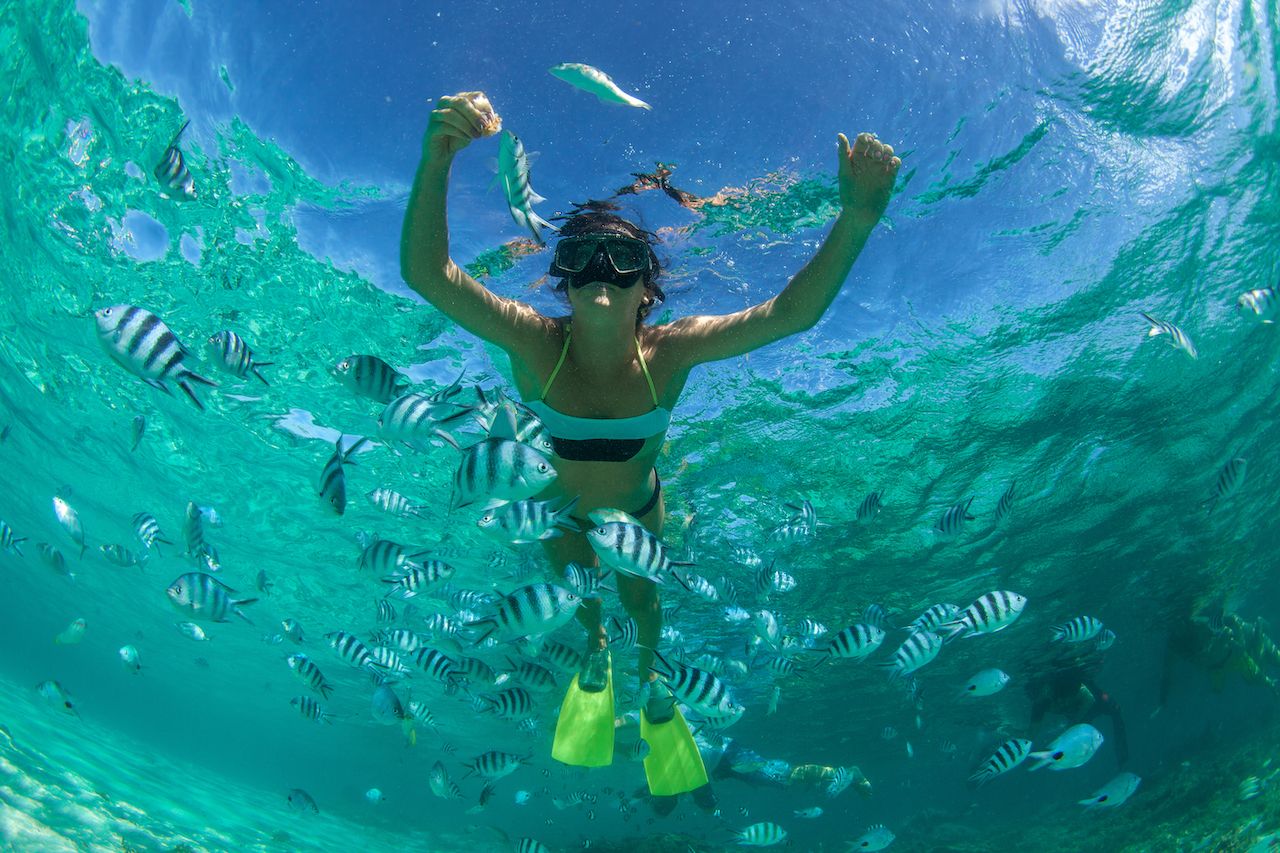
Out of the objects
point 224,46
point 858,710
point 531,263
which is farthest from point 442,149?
point 858,710

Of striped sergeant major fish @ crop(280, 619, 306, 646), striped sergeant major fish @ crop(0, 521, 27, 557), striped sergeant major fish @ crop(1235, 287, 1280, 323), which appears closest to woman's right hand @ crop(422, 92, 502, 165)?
striped sergeant major fish @ crop(1235, 287, 1280, 323)

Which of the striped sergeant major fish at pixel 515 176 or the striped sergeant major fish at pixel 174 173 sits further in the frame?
the striped sergeant major fish at pixel 174 173

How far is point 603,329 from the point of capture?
15.0 feet

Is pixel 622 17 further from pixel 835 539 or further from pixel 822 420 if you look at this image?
pixel 835 539

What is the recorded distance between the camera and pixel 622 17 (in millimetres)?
6809

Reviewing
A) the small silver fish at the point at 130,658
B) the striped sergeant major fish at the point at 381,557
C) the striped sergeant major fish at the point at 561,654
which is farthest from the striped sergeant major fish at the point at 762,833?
the small silver fish at the point at 130,658

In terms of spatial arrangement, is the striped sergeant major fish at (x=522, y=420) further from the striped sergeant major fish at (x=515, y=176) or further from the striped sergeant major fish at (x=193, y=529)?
the striped sergeant major fish at (x=193, y=529)

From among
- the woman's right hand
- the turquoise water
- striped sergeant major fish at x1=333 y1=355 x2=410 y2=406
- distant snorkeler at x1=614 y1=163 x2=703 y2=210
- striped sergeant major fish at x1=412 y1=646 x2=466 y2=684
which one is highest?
the turquoise water

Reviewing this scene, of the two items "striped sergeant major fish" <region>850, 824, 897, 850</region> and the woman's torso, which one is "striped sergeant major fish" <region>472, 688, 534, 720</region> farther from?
"striped sergeant major fish" <region>850, 824, 897, 850</region>

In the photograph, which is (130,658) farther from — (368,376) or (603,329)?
(603,329)

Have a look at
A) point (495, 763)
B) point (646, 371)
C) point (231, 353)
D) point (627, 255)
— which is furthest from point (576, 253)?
point (495, 763)

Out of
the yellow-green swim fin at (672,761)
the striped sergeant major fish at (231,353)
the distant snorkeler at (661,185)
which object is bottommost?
the yellow-green swim fin at (672,761)

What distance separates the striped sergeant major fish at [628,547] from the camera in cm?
378

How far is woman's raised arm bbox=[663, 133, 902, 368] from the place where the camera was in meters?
3.52
